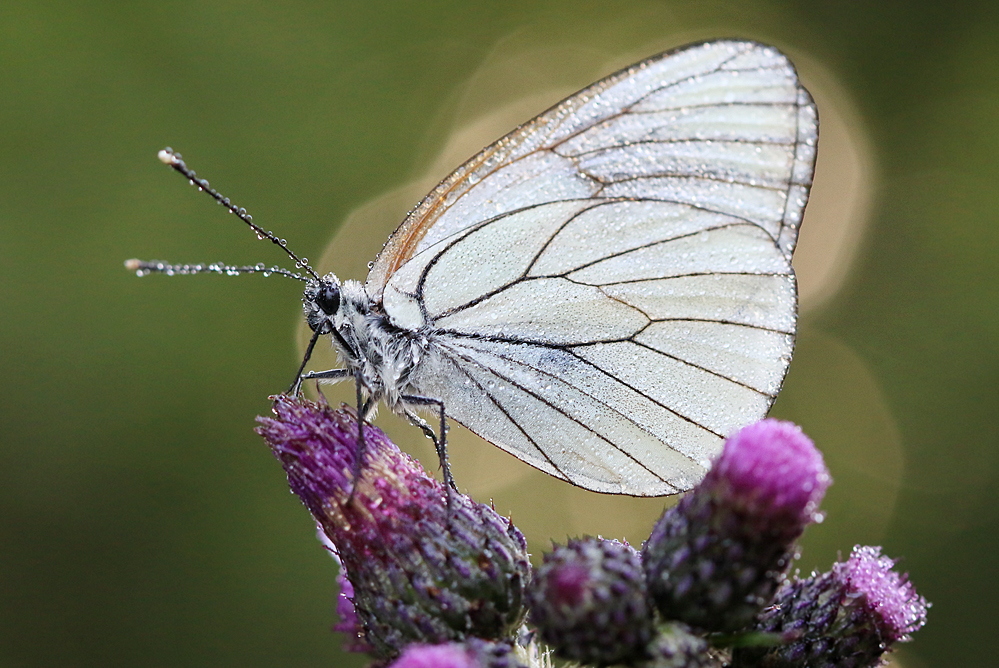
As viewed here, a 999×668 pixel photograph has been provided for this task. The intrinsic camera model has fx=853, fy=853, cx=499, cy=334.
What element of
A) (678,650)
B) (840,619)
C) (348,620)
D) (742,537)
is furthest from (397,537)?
(840,619)

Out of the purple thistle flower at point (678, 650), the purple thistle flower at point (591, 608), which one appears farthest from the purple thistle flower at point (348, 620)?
the purple thistle flower at point (678, 650)

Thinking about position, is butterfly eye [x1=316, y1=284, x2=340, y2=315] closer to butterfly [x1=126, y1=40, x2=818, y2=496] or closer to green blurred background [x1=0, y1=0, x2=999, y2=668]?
butterfly [x1=126, y1=40, x2=818, y2=496]

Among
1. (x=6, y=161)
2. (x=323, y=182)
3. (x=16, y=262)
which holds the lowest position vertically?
(x=16, y=262)

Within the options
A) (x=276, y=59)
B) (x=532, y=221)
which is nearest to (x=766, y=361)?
(x=532, y=221)

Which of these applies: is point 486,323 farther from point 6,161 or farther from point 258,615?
point 6,161

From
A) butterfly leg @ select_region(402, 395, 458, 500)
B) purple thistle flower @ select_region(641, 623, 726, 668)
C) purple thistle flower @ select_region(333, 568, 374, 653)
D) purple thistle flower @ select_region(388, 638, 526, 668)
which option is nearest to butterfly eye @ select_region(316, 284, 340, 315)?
butterfly leg @ select_region(402, 395, 458, 500)

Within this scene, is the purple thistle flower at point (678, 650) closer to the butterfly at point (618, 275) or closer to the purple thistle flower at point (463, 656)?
the purple thistle flower at point (463, 656)

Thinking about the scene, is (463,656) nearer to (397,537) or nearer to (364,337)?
(397,537)
